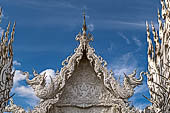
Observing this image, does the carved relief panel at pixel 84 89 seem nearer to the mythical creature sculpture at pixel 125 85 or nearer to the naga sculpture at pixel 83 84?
the naga sculpture at pixel 83 84

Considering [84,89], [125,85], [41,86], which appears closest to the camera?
[41,86]

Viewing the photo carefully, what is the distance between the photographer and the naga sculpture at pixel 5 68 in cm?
683

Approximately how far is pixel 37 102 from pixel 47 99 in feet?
0.86

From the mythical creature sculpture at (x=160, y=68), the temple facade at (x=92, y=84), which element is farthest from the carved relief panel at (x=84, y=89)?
the mythical creature sculpture at (x=160, y=68)

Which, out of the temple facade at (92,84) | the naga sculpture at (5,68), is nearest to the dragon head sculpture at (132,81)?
the temple facade at (92,84)

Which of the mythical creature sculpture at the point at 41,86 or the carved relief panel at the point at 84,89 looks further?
the carved relief panel at the point at 84,89

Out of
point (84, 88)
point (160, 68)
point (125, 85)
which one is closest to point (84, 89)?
point (84, 88)

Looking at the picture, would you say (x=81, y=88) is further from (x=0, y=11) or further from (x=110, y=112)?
(x=0, y=11)

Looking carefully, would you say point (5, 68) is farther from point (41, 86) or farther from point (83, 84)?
point (83, 84)

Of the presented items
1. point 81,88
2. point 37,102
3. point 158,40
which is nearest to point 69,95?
point 81,88

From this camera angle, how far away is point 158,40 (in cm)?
766

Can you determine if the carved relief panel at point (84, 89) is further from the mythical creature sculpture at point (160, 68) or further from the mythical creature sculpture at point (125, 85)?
the mythical creature sculpture at point (160, 68)

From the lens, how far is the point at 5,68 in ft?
23.1

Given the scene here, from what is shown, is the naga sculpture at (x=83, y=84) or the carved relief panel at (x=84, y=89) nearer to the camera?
the naga sculpture at (x=83, y=84)
